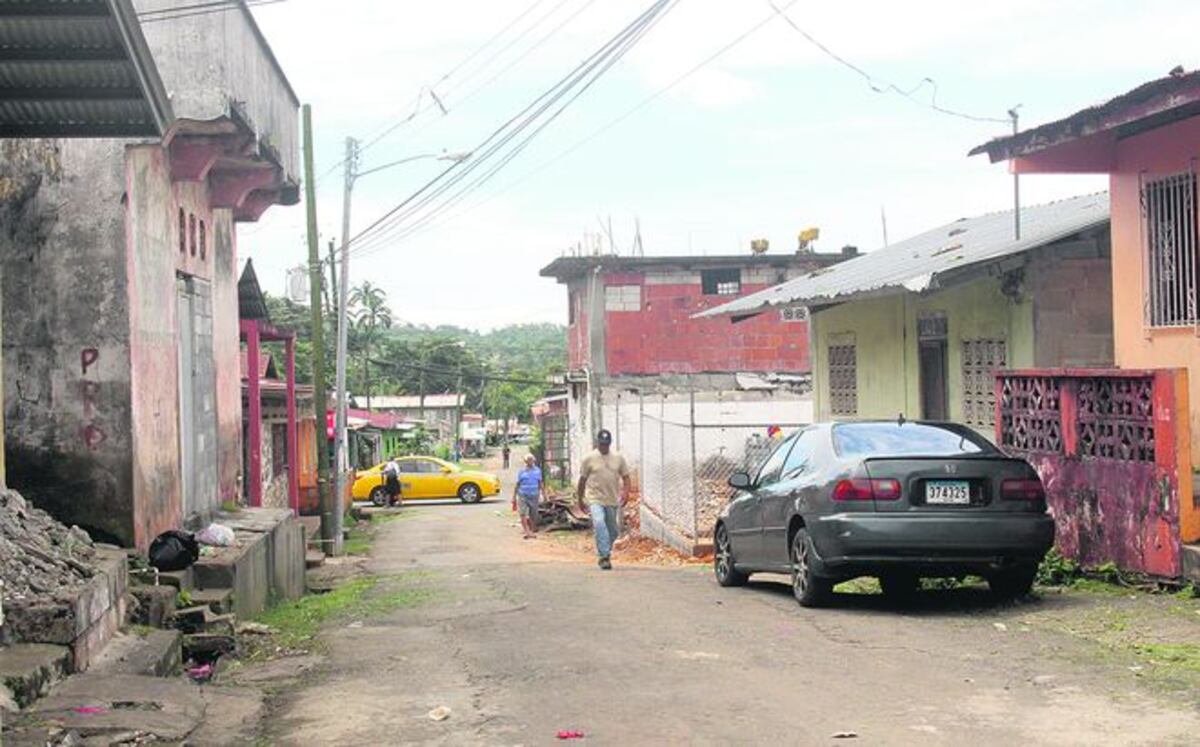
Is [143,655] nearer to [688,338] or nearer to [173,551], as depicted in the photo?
[173,551]

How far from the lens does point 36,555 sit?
8625mm

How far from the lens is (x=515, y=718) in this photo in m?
6.91

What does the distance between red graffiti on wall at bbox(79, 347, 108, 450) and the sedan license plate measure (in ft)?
21.8

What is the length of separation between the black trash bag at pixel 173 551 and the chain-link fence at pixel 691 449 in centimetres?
642

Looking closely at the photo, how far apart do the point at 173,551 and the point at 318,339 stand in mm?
16971

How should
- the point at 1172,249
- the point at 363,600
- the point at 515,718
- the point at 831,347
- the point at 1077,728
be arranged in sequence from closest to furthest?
1. the point at 1077,728
2. the point at 515,718
3. the point at 1172,249
4. the point at 363,600
5. the point at 831,347

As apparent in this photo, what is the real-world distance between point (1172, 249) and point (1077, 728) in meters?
7.14

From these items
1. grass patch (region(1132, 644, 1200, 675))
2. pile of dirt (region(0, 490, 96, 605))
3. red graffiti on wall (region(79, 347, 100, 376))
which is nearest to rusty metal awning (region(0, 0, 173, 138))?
pile of dirt (region(0, 490, 96, 605))

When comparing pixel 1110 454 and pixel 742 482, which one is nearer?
pixel 1110 454

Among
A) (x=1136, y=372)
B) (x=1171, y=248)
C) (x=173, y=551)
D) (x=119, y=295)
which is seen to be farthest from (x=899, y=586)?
(x=119, y=295)

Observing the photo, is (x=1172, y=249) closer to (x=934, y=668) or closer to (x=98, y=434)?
(x=934, y=668)

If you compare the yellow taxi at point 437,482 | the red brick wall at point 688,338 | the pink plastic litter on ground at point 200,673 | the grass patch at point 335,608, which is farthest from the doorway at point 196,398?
the yellow taxi at point 437,482

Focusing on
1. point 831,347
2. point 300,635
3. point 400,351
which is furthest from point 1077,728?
point 400,351

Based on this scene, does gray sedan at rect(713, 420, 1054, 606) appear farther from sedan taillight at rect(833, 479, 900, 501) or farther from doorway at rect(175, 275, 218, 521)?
doorway at rect(175, 275, 218, 521)
